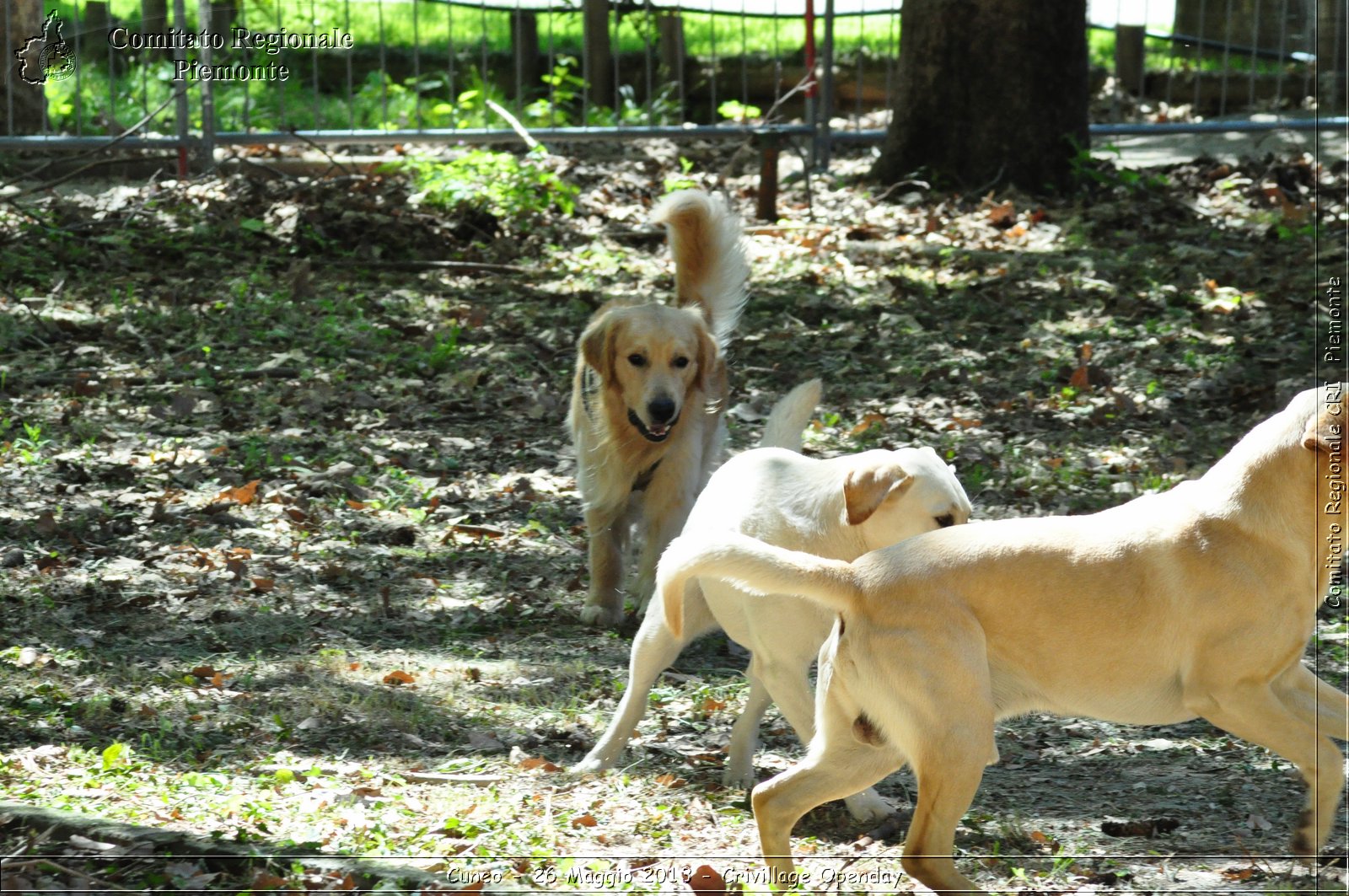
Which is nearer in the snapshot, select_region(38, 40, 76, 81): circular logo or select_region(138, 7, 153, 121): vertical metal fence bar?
select_region(38, 40, 76, 81): circular logo

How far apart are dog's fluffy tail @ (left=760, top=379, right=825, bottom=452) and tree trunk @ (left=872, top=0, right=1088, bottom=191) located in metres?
→ 6.66

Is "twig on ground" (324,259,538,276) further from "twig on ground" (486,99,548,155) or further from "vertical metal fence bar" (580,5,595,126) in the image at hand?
"vertical metal fence bar" (580,5,595,126)

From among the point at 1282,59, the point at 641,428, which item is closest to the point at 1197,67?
the point at 1282,59

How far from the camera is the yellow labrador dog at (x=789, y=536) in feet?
13.1

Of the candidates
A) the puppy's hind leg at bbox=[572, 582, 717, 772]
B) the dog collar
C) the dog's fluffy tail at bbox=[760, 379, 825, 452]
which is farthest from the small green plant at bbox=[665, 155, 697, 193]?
the puppy's hind leg at bbox=[572, 582, 717, 772]

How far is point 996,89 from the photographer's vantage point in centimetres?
1095

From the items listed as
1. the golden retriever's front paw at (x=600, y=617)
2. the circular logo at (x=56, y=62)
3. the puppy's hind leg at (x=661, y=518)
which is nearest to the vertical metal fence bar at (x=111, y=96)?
the circular logo at (x=56, y=62)

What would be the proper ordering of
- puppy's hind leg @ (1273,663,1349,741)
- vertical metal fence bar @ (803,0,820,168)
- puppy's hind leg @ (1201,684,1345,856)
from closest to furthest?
puppy's hind leg @ (1201,684,1345,856), puppy's hind leg @ (1273,663,1349,741), vertical metal fence bar @ (803,0,820,168)

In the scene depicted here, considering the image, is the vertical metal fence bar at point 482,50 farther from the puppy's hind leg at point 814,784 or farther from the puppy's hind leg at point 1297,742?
the puppy's hind leg at point 1297,742

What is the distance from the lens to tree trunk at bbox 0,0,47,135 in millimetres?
10914

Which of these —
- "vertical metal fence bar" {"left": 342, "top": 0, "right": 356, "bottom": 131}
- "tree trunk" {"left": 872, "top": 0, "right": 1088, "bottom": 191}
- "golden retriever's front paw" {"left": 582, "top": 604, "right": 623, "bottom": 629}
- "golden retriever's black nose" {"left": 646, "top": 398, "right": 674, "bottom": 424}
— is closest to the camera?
"golden retriever's front paw" {"left": 582, "top": 604, "right": 623, "bottom": 629}

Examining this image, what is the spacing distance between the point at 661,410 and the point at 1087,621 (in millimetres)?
2636

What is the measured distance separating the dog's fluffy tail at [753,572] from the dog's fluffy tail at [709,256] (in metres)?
3.08

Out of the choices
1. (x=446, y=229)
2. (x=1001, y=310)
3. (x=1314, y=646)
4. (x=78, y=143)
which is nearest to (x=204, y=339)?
(x=446, y=229)
